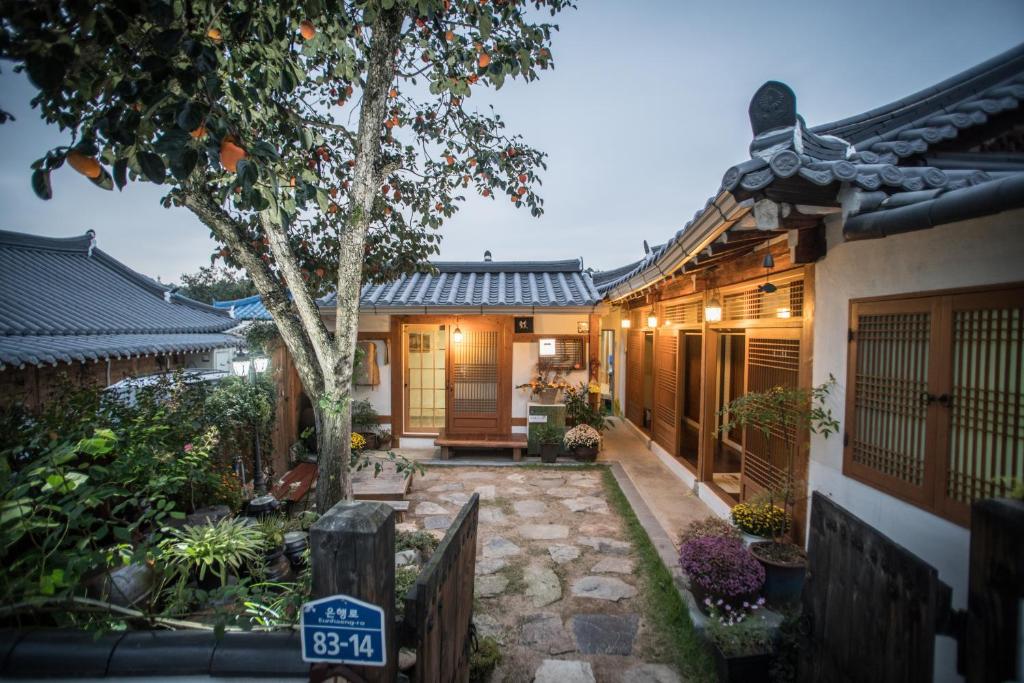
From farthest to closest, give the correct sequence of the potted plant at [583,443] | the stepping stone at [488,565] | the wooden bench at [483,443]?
1. the wooden bench at [483,443]
2. the potted plant at [583,443]
3. the stepping stone at [488,565]

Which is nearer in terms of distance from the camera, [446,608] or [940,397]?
[446,608]

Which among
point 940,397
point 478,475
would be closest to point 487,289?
point 478,475

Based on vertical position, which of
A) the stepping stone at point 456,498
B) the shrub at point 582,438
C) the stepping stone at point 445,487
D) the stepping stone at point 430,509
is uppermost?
the shrub at point 582,438

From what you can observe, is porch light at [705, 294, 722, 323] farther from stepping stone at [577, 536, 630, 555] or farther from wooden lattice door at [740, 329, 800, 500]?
stepping stone at [577, 536, 630, 555]

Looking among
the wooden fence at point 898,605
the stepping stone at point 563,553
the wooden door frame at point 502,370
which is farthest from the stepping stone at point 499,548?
the wooden door frame at point 502,370

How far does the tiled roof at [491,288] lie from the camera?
30.8 ft

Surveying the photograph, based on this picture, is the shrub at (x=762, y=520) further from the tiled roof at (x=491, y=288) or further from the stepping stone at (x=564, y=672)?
the tiled roof at (x=491, y=288)

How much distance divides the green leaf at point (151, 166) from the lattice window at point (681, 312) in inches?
268

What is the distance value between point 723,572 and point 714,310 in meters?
3.71

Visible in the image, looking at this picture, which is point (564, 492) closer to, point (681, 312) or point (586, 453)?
point (586, 453)

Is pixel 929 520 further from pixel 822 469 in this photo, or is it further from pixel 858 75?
pixel 858 75

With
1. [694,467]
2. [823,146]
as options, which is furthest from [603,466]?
[823,146]

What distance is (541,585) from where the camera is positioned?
4.71 meters

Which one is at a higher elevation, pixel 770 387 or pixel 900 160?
pixel 900 160
